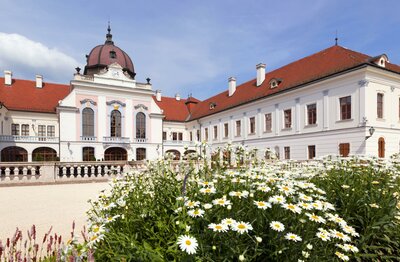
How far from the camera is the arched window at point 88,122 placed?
28844 millimetres

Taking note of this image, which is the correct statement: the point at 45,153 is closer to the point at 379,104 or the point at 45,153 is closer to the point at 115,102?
the point at 115,102

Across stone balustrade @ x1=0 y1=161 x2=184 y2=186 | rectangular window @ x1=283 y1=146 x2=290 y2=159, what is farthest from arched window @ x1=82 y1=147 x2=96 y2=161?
rectangular window @ x1=283 y1=146 x2=290 y2=159

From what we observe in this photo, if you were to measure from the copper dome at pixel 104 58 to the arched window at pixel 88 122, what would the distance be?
789cm

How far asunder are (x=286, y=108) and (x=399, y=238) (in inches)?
815

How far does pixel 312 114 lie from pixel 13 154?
110ft

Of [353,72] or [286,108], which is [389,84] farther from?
[286,108]

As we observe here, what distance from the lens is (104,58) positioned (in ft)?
111

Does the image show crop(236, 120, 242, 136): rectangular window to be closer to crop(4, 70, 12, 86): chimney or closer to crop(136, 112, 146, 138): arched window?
crop(136, 112, 146, 138): arched window

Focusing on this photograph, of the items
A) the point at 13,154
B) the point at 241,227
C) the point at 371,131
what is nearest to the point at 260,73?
the point at 371,131

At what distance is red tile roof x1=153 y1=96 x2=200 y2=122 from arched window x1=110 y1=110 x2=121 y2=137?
8.58 metres

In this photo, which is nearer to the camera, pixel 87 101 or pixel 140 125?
pixel 87 101

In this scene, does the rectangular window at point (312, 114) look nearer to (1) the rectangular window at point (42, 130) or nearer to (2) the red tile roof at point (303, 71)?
(2) the red tile roof at point (303, 71)

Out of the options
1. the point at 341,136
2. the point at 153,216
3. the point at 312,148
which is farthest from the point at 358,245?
the point at 312,148

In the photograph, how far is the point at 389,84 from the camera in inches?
704
